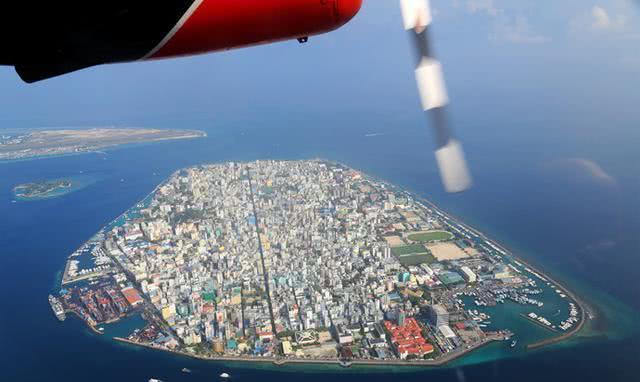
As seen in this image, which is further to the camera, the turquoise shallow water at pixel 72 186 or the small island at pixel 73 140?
the small island at pixel 73 140

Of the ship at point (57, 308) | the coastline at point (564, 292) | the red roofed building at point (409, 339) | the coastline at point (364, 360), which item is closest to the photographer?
the coastline at point (364, 360)

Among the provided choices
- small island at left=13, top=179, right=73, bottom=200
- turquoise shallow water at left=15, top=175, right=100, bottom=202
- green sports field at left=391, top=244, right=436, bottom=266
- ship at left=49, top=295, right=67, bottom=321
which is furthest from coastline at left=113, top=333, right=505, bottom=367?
small island at left=13, top=179, right=73, bottom=200

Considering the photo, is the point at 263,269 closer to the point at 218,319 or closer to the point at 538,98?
the point at 218,319

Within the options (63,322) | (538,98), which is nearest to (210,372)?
(63,322)

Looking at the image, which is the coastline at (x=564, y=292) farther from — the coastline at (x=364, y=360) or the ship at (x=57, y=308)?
the ship at (x=57, y=308)

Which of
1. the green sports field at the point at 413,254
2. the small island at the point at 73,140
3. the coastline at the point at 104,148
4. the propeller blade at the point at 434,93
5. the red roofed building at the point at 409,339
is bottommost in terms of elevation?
the red roofed building at the point at 409,339

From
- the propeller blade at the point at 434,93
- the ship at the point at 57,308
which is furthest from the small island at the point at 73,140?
the propeller blade at the point at 434,93

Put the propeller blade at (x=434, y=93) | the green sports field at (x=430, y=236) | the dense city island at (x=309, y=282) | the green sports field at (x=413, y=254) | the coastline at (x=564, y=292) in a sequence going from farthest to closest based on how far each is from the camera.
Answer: the green sports field at (x=430, y=236) → the green sports field at (x=413, y=254) → the dense city island at (x=309, y=282) → the coastline at (x=564, y=292) → the propeller blade at (x=434, y=93)

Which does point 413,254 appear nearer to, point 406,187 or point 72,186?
point 406,187
